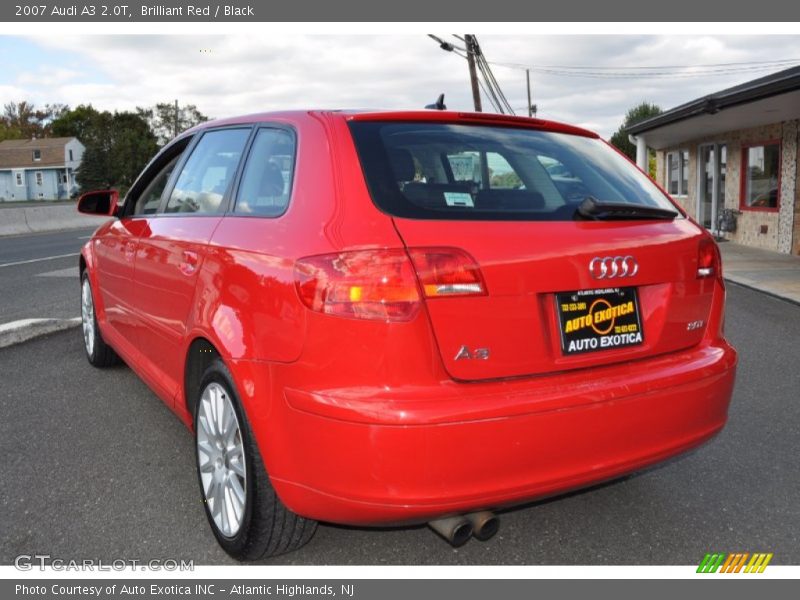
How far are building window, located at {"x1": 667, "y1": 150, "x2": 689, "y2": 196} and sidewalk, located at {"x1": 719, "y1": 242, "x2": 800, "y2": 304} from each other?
228 inches

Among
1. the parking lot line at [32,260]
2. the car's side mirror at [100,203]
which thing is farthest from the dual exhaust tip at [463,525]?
the parking lot line at [32,260]

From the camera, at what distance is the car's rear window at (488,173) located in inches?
103

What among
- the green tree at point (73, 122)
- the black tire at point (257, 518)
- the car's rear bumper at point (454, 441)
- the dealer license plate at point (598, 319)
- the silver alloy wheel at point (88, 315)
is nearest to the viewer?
the car's rear bumper at point (454, 441)

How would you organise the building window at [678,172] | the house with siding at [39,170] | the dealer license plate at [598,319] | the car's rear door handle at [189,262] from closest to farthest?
the dealer license plate at [598,319] < the car's rear door handle at [189,262] < the building window at [678,172] < the house with siding at [39,170]

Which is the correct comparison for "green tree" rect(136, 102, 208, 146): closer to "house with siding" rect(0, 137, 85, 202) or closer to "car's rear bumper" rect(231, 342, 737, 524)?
"house with siding" rect(0, 137, 85, 202)

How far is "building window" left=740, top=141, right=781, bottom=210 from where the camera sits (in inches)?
603

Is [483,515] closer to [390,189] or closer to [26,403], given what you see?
[390,189]

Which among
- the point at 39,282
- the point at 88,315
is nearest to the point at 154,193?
the point at 88,315

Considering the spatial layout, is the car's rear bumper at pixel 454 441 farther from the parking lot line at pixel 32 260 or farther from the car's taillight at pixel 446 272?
the parking lot line at pixel 32 260

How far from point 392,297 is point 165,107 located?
8950 cm

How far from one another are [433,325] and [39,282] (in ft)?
32.0

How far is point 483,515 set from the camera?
256 cm

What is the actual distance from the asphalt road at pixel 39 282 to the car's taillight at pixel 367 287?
6.39m
